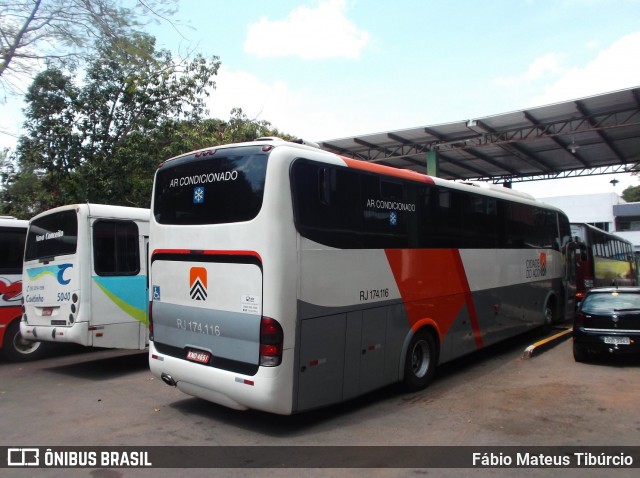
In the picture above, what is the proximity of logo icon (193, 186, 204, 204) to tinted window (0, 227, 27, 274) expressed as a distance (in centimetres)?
A: 609

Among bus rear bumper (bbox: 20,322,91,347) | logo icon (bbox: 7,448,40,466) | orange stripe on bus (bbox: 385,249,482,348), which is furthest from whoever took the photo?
bus rear bumper (bbox: 20,322,91,347)

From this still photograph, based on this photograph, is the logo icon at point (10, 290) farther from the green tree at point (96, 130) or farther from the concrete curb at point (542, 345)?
the concrete curb at point (542, 345)

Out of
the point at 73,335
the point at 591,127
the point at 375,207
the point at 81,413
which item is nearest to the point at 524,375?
the point at 375,207

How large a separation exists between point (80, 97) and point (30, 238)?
17.8ft

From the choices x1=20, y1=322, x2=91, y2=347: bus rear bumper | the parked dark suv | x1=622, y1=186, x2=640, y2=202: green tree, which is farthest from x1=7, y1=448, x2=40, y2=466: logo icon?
x1=622, y1=186, x2=640, y2=202: green tree

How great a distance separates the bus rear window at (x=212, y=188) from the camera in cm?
551

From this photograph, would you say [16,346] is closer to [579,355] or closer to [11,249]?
[11,249]

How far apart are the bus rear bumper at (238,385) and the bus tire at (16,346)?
18.2 ft

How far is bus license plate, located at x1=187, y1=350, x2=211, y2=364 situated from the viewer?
18.9 ft

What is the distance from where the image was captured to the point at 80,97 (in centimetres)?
1327

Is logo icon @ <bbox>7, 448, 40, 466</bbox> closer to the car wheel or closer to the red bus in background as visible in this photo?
the red bus in background

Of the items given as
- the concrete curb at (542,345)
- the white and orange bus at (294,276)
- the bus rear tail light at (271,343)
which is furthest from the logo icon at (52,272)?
the concrete curb at (542,345)

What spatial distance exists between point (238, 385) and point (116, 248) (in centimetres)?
470

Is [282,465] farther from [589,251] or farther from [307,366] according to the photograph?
[589,251]
